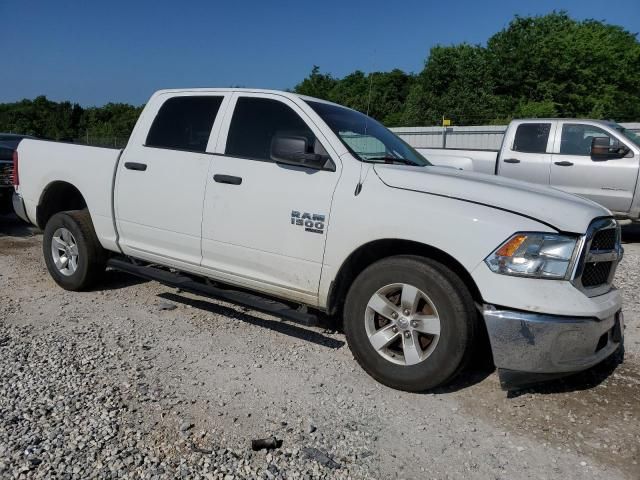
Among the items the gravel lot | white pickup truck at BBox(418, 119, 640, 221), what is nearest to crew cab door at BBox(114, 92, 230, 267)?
the gravel lot

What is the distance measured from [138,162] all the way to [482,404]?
340cm

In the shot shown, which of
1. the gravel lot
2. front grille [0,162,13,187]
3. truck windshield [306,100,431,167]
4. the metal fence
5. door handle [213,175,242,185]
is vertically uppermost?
the metal fence

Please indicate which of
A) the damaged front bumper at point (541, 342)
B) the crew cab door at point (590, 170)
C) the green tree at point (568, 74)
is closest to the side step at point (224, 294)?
the damaged front bumper at point (541, 342)

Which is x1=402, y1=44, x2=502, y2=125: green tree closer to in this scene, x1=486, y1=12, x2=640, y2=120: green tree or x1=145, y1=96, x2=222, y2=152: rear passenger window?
x1=486, y1=12, x2=640, y2=120: green tree

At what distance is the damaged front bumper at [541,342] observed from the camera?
3068 millimetres

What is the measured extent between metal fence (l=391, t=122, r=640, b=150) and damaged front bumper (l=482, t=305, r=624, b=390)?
15453 millimetres

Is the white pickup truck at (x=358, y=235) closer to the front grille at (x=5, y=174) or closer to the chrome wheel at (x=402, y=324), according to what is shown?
the chrome wheel at (x=402, y=324)

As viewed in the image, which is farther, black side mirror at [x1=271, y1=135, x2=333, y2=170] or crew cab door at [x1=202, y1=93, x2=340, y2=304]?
crew cab door at [x1=202, y1=93, x2=340, y2=304]

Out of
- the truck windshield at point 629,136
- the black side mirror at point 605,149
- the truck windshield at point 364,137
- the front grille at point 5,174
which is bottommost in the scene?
the front grille at point 5,174

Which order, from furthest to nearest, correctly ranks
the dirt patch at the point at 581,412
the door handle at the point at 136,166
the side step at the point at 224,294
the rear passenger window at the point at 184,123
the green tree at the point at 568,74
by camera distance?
the green tree at the point at 568,74 < the door handle at the point at 136,166 < the rear passenger window at the point at 184,123 < the side step at the point at 224,294 < the dirt patch at the point at 581,412

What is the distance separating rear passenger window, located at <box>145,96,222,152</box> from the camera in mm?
4586

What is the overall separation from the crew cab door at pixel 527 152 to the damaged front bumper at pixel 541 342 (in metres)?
6.66

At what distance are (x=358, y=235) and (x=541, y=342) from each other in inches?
49.8

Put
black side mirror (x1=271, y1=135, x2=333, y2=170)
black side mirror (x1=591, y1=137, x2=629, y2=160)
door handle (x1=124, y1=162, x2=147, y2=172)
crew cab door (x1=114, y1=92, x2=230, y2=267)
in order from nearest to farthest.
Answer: black side mirror (x1=271, y1=135, x2=333, y2=170)
crew cab door (x1=114, y1=92, x2=230, y2=267)
door handle (x1=124, y1=162, x2=147, y2=172)
black side mirror (x1=591, y1=137, x2=629, y2=160)
